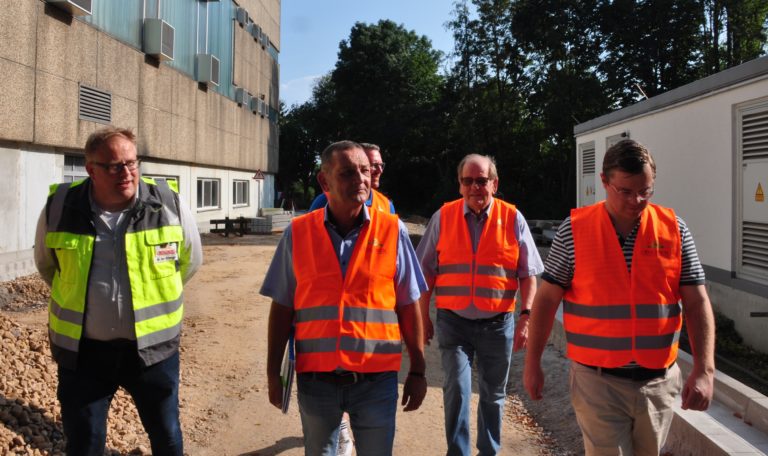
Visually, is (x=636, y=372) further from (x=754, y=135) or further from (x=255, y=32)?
(x=255, y=32)

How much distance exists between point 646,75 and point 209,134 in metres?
23.6

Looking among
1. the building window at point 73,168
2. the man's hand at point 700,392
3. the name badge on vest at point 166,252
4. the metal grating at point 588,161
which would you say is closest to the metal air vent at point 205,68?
the building window at point 73,168

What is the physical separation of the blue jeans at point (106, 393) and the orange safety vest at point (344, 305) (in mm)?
845

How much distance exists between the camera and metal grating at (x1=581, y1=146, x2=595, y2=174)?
15.2 m

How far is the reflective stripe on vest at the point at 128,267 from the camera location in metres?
3.11

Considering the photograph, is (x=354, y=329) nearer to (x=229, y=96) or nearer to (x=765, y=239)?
(x=765, y=239)

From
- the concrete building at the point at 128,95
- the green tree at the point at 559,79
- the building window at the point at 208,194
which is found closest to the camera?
the concrete building at the point at 128,95

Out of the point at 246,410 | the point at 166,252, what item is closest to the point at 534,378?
the point at 166,252

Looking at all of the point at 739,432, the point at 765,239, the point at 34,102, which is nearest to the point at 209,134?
the point at 34,102

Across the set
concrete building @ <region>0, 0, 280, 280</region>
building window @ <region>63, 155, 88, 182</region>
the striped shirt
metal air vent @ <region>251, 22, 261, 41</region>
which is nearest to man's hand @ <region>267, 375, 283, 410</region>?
the striped shirt

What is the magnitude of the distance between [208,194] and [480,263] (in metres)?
22.0

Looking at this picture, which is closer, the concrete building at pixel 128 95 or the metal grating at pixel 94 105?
the concrete building at pixel 128 95

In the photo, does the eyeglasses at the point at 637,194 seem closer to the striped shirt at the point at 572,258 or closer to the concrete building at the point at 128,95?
the striped shirt at the point at 572,258

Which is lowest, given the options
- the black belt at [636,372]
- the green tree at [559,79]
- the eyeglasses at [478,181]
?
the black belt at [636,372]
